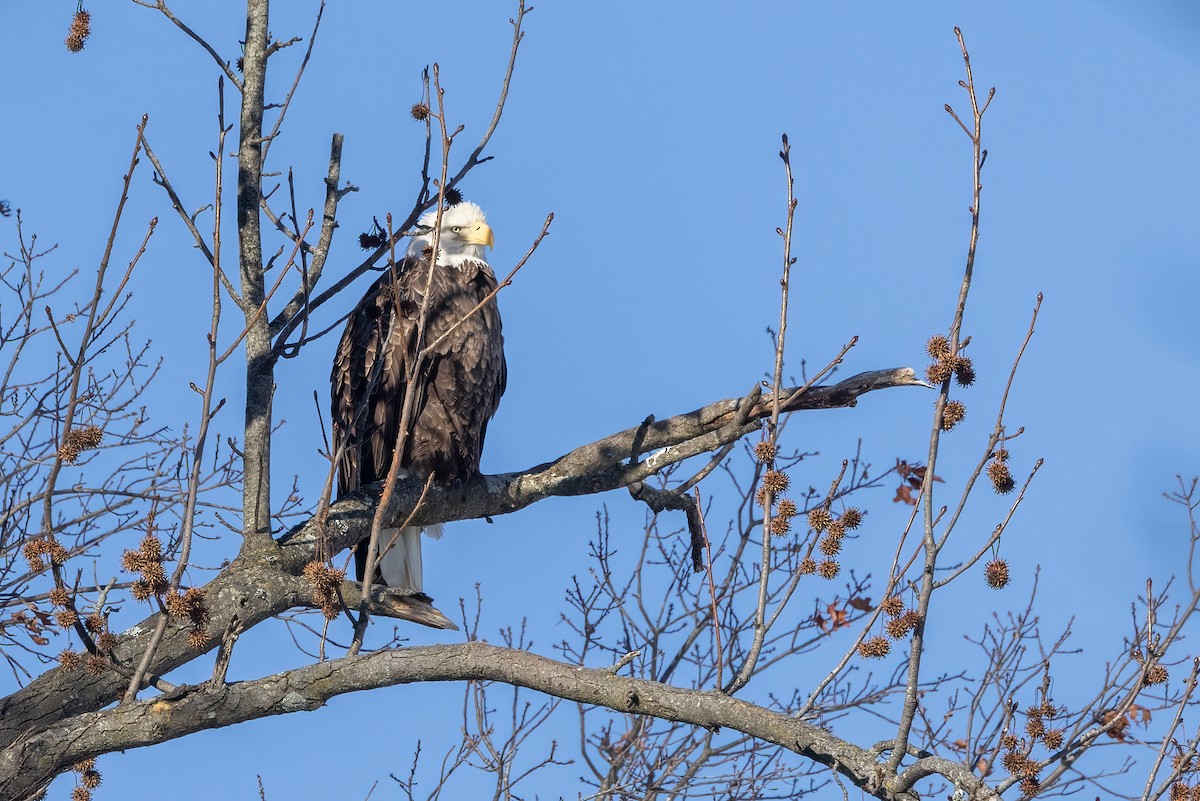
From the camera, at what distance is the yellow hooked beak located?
6023 mm

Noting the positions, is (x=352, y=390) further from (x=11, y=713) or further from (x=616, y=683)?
(x=616, y=683)

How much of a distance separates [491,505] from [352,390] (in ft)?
2.50

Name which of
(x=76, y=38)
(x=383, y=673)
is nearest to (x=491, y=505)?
(x=383, y=673)

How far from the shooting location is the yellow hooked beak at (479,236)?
6023 millimetres

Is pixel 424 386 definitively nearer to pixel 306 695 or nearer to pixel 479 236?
pixel 479 236

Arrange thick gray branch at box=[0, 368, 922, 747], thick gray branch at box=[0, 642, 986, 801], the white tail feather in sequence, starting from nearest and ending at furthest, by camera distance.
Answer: thick gray branch at box=[0, 642, 986, 801]
thick gray branch at box=[0, 368, 922, 747]
the white tail feather

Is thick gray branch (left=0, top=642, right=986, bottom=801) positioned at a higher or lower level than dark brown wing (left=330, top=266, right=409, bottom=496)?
lower

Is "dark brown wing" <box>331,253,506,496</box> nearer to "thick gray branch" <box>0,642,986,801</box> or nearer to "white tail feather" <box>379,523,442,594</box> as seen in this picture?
"white tail feather" <box>379,523,442,594</box>

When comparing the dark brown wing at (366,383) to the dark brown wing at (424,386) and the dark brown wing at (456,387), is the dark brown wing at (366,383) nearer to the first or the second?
the dark brown wing at (424,386)

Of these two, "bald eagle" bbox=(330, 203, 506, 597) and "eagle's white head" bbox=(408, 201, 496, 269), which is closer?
"bald eagle" bbox=(330, 203, 506, 597)

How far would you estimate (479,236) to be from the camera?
604 centimetres

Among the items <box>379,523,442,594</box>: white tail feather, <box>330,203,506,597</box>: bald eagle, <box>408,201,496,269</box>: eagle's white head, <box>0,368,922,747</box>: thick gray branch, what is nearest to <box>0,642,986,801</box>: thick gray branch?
<box>0,368,922,747</box>: thick gray branch

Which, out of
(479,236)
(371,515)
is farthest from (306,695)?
(479,236)

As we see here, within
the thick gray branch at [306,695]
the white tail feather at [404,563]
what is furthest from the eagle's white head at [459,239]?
the thick gray branch at [306,695]
